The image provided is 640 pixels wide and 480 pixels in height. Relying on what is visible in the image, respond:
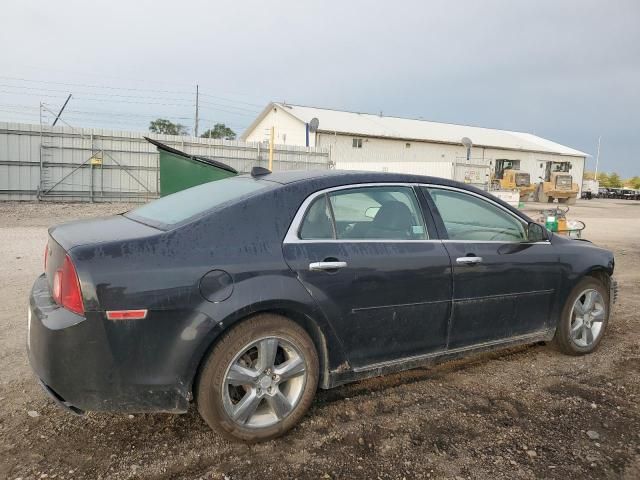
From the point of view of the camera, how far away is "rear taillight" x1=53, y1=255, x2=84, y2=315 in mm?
2559

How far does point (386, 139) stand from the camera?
124 ft

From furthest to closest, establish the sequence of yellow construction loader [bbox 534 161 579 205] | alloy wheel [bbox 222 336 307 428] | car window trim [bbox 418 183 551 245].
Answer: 1. yellow construction loader [bbox 534 161 579 205]
2. car window trim [bbox 418 183 551 245]
3. alloy wheel [bbox 222 336 307 428]

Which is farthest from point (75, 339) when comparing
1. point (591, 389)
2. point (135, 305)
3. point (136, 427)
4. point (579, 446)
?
point (591, 389)

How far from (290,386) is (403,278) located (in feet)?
3.18

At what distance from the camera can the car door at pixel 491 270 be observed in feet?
12.0

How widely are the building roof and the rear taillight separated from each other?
106 feet

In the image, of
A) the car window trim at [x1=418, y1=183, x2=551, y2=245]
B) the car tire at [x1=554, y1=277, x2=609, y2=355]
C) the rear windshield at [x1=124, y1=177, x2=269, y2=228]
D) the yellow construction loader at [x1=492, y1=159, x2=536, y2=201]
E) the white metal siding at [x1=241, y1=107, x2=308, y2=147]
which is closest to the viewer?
the rear windshield at [x1=124, y1=177, x2=269, y2=228]

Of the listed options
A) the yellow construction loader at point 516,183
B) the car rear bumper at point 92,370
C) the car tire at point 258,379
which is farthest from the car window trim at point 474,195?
the yellow construction loader at point 516,183

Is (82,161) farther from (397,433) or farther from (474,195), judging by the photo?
(397,433)

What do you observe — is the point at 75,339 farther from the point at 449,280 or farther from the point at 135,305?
the point at 449,280

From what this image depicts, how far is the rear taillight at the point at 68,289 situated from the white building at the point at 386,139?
2766cm

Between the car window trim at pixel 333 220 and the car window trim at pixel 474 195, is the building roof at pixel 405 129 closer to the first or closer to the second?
the car window trim at pixel 474 195

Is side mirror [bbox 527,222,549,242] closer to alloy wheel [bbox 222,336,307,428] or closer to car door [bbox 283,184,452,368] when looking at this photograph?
car door [bbox 283,184,452,368]

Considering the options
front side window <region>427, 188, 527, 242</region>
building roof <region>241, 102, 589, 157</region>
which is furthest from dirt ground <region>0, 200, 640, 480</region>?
building roof <region>241, 102, 589, 157</region>
